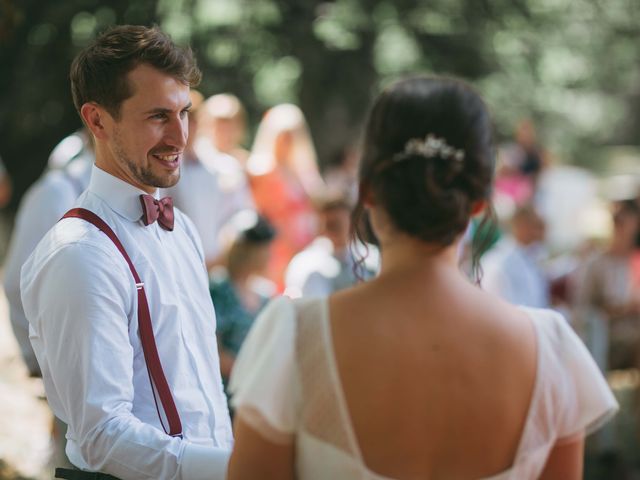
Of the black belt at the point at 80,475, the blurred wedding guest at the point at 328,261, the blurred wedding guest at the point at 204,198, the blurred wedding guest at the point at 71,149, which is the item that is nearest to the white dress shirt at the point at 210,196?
the blurred wedding guest at the point at 204,198

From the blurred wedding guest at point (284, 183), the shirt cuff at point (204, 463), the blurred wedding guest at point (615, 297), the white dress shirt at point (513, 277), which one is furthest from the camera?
the blurred wedding guest at point (284, 183)

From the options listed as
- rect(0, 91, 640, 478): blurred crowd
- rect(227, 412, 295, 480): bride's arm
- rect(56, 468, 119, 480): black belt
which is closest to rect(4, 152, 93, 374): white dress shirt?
rect(0, 91, 640, 478): blurred crowd

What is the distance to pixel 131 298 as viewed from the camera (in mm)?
2695

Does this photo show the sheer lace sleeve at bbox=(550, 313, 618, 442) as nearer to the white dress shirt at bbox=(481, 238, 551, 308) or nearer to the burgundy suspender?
the burgundy suspender

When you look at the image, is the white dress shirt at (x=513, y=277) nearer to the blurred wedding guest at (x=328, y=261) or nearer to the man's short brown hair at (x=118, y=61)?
the blurred wedding guest at (x=328, y=261)

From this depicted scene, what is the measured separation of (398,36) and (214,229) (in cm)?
400

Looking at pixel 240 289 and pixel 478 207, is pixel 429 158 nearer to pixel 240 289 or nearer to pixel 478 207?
pixel 478 207

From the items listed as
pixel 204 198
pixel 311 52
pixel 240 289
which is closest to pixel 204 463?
pixel 240 289

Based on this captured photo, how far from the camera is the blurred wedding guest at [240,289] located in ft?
18.8

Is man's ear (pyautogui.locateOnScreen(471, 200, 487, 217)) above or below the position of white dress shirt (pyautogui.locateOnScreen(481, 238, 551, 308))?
above

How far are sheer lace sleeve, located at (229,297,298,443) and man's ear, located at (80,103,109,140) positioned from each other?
0.99m

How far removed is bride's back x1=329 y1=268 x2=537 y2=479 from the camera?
2068mm

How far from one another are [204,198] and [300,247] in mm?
1421

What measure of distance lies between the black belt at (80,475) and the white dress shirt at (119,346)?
0.09ft
